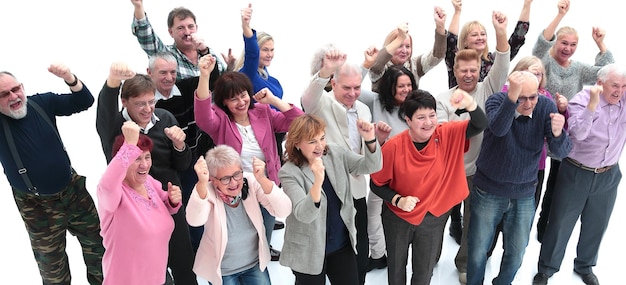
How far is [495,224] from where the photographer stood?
3.35 meters

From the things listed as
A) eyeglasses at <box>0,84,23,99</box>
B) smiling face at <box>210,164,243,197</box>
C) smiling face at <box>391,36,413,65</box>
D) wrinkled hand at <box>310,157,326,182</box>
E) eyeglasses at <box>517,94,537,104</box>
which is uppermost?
smiling face at <box>391,36,413,65</box>

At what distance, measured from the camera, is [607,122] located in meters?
3.30

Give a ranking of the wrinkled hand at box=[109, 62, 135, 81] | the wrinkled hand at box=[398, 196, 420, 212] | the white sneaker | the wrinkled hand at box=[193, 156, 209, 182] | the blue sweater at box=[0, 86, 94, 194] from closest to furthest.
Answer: the wrinkled hand at box=[193, 156, 209, 182] → the wrinkled hand at box=[109, 62, 135, 81] → the wrinkled hand at box=[398, 196, 420, 212] → the blue sweater at box=[0, 86, 94, 194] → the white sneaker

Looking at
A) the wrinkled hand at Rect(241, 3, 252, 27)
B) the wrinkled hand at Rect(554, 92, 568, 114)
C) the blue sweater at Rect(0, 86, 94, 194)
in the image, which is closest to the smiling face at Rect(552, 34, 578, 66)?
the wrinkled hand at Rect(554, 92, 568, 114)

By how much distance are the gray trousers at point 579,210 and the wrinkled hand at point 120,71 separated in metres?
2.94

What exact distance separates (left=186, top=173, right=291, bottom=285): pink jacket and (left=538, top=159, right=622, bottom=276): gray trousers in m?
2.06

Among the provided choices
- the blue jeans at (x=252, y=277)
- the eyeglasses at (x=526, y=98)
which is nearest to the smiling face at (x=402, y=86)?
the eyeglasses at (x=526, y=98)

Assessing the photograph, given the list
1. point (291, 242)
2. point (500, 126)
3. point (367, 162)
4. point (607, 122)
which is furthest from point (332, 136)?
point (607, 122)

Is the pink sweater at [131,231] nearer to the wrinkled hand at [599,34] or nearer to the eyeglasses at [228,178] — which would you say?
the eyeglasses at [228,178]

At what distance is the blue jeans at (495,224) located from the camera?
3.25 m

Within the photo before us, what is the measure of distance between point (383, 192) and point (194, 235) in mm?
1524

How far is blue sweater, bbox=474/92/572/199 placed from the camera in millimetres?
3037

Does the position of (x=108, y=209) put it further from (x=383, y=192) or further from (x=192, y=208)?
(x=383, y=192)

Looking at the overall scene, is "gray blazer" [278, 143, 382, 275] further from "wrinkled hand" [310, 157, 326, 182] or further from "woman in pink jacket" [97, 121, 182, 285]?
"woman in pink jacket" [97, 121, 182, 285]
